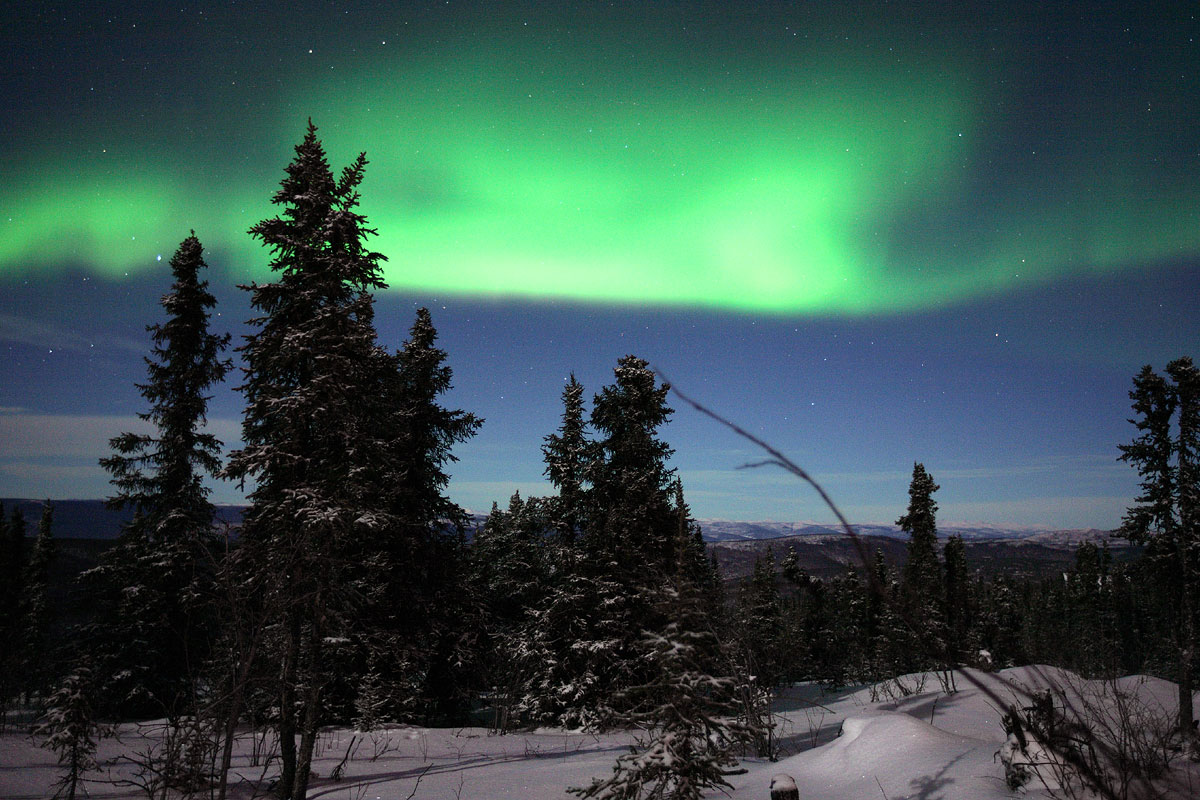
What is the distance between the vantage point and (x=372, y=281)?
15.6m

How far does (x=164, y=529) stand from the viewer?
21625mm

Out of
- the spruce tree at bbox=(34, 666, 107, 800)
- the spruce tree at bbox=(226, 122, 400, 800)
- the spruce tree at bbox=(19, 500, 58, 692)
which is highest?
the spruce tree at bbox=(226, 122, 400, 800)

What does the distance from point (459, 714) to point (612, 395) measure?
14316 mm

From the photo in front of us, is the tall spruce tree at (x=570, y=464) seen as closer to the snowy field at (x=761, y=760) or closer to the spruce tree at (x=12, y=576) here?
the snowy field at (x=761, y=760)

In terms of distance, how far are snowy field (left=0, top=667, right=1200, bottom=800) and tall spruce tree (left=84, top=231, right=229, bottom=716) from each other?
2752 millimetres

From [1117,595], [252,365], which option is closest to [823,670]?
[1117,595]

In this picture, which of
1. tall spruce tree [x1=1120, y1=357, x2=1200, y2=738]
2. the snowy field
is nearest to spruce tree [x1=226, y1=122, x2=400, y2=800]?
the snowy field

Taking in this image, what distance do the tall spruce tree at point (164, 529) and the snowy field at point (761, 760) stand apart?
275 centimetres

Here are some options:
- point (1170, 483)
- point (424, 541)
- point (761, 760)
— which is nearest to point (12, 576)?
point (424, 541)

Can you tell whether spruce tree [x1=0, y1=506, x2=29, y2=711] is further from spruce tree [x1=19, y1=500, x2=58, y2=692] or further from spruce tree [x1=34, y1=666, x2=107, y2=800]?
spruce tree [x1=34, y1=666, x2=107, y2=800]

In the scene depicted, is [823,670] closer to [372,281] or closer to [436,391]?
[436,391]

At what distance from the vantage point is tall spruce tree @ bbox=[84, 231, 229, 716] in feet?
68.9

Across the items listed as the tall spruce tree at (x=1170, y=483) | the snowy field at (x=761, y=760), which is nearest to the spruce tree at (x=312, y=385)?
the snowy field at (x=761, y=760)

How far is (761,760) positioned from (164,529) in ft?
67.9
